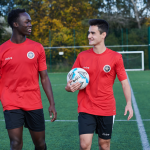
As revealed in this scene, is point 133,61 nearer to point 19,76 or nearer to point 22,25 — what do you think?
point 22,25

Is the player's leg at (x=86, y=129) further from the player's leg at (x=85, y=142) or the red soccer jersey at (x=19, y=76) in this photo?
the red soccer jersey at (x=19, y=76)

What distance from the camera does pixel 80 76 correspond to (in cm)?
377

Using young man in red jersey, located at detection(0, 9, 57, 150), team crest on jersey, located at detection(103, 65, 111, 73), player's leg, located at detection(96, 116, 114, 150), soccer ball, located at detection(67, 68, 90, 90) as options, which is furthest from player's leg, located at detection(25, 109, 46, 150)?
team crest on jersey, located at detection(103, 65, 111, 73)

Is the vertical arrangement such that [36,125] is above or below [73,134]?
above

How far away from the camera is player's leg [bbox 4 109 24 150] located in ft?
11.5

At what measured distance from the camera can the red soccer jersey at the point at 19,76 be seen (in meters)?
3.57

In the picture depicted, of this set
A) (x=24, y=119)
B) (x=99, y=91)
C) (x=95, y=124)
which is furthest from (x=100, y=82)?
(x=24, y=119)

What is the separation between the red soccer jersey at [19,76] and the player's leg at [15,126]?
0.07 m

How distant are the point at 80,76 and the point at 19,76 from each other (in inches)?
30.6

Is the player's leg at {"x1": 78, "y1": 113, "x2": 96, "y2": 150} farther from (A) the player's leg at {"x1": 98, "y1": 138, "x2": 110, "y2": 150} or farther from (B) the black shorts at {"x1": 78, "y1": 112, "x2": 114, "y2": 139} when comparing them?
(A) the player's leg at {"x1": 98, "y1": 138, "x2": 110, "y2": 150}

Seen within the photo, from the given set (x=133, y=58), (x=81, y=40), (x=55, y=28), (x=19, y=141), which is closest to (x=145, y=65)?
(x=133, y=58)

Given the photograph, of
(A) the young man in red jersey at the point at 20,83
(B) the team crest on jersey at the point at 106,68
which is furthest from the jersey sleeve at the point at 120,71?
(A) the young man in red jersey at the point at 20,83

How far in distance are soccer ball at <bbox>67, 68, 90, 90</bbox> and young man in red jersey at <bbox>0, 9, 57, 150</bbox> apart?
0.43m

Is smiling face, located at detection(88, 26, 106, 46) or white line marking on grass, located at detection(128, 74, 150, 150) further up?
smiling face, located at detection(88, 26, 106, 46)
